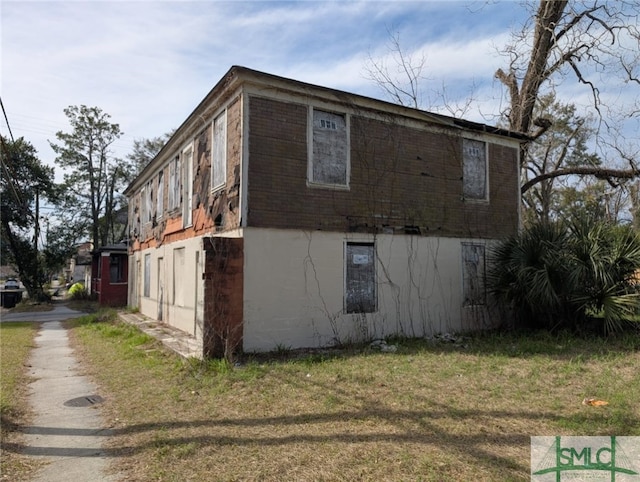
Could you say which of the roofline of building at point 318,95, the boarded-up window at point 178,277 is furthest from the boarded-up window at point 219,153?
the boarded-up window at point 178,277

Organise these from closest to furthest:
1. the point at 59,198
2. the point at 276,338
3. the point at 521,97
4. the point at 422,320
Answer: the point at 276,338
the point at 422,320
the point at 521,97
the point at 59,198

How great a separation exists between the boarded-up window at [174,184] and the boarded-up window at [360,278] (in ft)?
20.0

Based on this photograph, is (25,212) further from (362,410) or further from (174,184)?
(362,410)

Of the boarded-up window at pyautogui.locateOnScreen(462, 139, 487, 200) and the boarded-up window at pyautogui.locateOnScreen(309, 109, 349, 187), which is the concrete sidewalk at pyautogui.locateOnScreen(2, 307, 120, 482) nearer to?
the boarded-up window at pyautogui.locateOnScreen(309, 109, 349, 187)

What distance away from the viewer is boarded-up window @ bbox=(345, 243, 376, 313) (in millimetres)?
9805

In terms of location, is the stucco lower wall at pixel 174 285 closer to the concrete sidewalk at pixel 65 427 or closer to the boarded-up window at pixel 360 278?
the concrete sidewalk at pixel 65 427

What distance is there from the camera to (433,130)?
1139cm

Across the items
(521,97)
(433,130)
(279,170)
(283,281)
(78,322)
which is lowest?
(78,322)

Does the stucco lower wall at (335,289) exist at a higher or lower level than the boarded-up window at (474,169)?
lower

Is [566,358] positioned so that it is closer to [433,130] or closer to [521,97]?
[433,130]

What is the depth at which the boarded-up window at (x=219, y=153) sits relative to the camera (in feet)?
32.2

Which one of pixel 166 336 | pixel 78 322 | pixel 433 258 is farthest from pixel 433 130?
pixel 78 322

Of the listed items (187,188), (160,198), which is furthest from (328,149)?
(160,198)

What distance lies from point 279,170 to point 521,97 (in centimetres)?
1175
